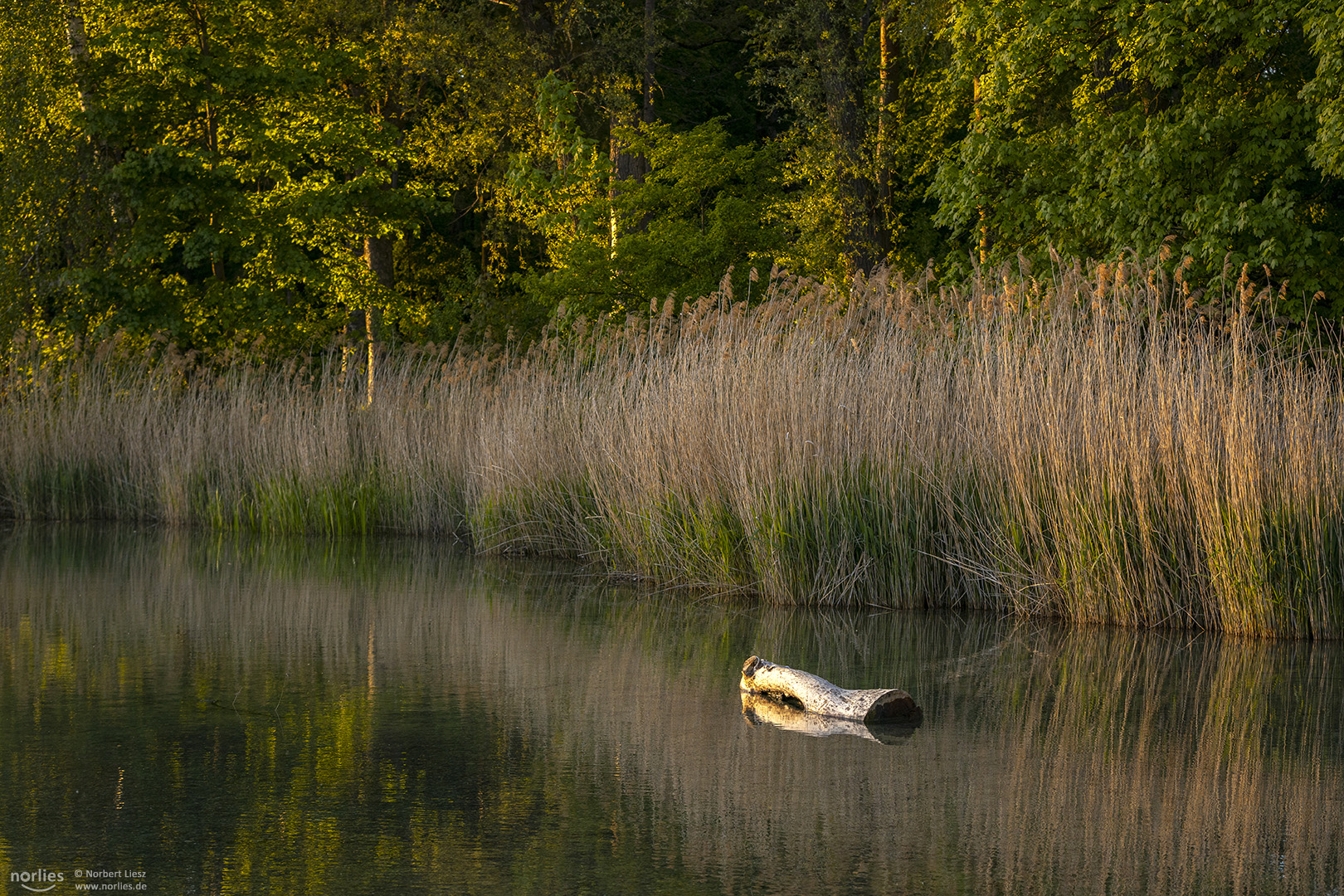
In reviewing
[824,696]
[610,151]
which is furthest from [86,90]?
[824,696]

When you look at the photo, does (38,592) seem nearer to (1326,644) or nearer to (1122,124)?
(1326,644)

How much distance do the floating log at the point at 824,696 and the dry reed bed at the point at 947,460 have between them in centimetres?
242

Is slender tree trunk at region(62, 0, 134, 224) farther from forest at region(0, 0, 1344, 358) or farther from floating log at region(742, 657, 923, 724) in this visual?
floating log at region(742, 657, 923, 724)

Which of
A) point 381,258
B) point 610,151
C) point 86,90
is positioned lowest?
point 381,258

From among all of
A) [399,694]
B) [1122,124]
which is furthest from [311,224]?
[399,694]

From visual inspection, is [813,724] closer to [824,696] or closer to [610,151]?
[824,696]

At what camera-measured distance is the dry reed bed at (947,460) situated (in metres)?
7.11

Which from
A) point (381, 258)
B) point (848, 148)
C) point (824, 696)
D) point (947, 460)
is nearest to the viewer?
point (824, 696)

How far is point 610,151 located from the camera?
2677cm

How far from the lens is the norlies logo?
3.46 meters

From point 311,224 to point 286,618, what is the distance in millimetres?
18331

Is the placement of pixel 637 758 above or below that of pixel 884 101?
below

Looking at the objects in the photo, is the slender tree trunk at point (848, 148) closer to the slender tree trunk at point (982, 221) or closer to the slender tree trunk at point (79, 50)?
the slender tree trunk at point (982, 221)

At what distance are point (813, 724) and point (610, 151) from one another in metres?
22.4
